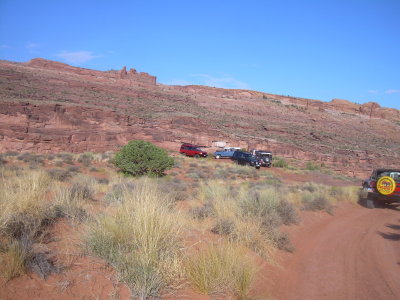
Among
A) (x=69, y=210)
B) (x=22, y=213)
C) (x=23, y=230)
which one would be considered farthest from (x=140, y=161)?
(x=23, y=230)

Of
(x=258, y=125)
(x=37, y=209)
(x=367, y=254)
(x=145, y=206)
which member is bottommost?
(x=367, y=254)

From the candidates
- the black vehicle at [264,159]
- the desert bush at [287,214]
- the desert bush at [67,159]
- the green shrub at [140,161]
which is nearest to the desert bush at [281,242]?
the desert bush at [287,214]

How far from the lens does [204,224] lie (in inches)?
276

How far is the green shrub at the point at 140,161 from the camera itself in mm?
18859

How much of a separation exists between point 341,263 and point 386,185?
344 inches

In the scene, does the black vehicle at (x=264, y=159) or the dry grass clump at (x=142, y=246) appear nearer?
the dry grass clump at (x=142, y=246)

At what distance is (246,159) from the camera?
115ft

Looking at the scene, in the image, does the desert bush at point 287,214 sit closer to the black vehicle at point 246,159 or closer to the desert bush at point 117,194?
the desert bush at point 117,194

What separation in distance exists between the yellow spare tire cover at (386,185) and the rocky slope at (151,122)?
1096 inches

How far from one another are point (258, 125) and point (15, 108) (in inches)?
1538

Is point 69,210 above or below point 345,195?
above

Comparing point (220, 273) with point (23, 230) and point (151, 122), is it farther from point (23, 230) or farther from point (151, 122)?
point (151, 122)

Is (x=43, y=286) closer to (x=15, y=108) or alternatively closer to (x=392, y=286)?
(x=392, y=286)

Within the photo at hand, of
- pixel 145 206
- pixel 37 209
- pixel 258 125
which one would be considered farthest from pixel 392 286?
pixel 258 125
